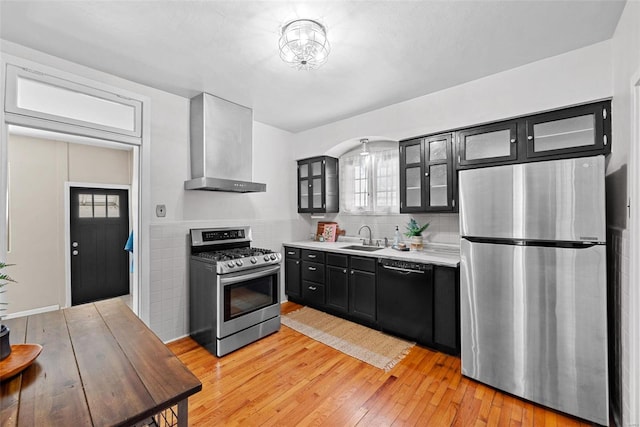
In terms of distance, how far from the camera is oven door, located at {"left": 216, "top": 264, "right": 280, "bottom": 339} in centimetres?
272

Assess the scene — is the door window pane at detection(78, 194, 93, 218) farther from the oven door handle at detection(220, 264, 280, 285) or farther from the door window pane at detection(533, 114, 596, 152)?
the door window pane at detection(533, 114, 596, 152)

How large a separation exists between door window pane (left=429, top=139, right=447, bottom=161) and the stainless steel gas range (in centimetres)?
205

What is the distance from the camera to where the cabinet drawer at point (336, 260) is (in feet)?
11.3

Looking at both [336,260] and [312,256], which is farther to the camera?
[312,256]

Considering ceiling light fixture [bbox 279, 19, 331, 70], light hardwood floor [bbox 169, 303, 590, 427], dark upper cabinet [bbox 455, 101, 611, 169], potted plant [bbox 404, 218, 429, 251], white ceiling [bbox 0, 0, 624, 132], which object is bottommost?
light hardwood floor [bbox 169, 303, 590, 427]

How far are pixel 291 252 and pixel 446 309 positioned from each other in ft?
7.17

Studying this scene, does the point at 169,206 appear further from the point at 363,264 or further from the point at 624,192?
the point at 624,192

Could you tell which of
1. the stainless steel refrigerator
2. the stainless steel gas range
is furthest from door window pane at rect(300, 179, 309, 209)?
the stainless steel refrigerator

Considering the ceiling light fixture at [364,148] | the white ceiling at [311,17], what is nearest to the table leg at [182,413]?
the white ceiling at [311,17]

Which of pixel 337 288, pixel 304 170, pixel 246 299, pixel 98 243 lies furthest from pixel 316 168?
pixel 98 243

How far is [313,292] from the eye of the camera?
3.80 m

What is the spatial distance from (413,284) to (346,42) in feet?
7.36

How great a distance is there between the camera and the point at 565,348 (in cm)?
187

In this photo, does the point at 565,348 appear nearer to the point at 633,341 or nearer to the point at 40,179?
the point at 633,341
